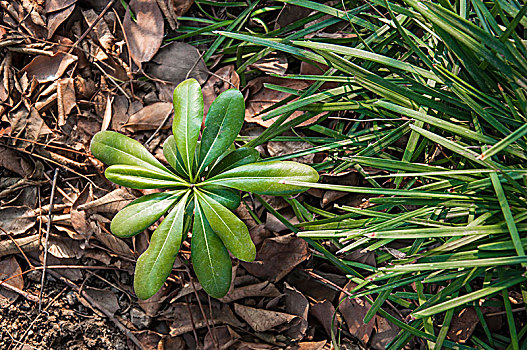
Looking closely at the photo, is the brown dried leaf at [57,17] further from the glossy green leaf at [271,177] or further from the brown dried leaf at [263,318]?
the brown dried leaf at [263,318]

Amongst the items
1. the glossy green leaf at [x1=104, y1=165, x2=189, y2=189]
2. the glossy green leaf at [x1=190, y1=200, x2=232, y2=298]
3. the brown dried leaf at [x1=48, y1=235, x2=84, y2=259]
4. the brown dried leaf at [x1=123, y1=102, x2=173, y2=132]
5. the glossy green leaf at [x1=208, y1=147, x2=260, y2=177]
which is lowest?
the brown dried leaf at [x1=48, y1=235, x2=84, y2=259]

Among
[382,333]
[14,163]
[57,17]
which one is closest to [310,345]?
[382,333]

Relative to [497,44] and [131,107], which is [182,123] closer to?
[131,107]

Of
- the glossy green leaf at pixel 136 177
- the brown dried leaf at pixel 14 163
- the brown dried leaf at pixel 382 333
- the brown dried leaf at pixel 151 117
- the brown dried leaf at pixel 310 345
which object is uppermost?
the glossy green leaf at pixel 136 177

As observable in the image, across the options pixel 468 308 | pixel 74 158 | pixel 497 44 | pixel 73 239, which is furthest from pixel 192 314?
pixel 497 44

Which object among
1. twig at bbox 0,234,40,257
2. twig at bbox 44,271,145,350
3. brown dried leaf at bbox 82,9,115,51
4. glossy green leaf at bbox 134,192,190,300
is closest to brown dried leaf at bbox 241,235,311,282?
glossy green leaf at bbox 134,192,190,300

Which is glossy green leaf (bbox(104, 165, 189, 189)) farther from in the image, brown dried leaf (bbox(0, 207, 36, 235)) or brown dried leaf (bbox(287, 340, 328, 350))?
brown dried leaf (bbox(287, 340, 328, 350))

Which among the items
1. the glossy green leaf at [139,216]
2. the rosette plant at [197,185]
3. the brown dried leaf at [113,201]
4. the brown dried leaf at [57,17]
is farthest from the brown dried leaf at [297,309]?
the brown dried leaf at [57,17]
